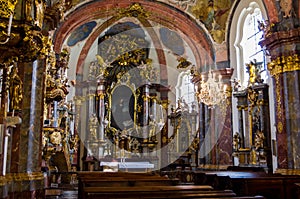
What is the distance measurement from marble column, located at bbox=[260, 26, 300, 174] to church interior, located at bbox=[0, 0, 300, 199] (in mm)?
23

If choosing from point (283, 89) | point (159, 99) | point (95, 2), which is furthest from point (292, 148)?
point (159, 99)

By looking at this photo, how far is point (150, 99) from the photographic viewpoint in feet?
53.5

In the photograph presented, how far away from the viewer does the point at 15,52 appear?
4316mm

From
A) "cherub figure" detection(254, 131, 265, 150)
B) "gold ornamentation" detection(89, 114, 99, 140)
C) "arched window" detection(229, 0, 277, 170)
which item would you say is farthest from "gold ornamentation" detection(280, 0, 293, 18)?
"gold ornamentation" detection(89, 114, 99, 140)

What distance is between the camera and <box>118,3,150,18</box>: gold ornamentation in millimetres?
12867

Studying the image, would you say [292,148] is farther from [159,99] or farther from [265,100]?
[159,99]

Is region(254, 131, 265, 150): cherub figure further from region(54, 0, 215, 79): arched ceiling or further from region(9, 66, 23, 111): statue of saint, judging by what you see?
region(9, 66, 23, 111): statue of saint

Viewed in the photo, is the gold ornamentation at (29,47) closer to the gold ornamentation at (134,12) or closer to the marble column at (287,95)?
the marble column at (287,95)

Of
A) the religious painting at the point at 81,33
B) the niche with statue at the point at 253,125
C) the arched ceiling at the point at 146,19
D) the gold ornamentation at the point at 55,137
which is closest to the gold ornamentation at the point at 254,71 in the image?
the niche with statue at the point at 253,125

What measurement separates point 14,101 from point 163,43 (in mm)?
10679

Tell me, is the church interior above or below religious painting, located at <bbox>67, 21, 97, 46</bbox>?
below

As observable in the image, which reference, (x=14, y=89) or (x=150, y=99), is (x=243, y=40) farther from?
(x=14, y=89)

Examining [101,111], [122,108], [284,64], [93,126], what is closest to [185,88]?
[122,108]

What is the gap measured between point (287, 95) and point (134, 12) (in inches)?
272
